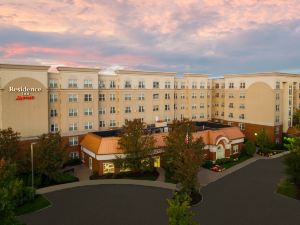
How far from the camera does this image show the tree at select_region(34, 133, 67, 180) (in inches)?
1342

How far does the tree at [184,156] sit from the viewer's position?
95.9ft

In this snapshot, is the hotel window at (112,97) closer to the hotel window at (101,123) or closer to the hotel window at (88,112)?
the hotel window at (101,123)

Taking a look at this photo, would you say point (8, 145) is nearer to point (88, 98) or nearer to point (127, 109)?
point (88, 98)

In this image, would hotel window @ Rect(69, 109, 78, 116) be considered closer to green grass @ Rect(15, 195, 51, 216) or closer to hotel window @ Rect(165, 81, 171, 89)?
green grass @ Rect(15, 195, 51, 216)

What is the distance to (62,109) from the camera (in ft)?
156

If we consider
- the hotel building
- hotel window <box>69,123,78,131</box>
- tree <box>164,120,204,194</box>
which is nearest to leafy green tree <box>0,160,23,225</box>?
tree <box>164,120,204,194</box>

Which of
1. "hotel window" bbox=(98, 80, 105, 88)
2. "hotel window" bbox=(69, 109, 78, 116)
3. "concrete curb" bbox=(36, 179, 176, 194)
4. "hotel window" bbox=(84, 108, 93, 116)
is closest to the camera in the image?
"concrete curb" bbox=(36, 179, 176, 194)

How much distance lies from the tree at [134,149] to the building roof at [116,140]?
1925 millimetres

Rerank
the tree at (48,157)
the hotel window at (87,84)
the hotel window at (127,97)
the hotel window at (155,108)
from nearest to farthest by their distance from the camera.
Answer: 1. the tree at (48,157)
2. the hotel window at (87,84)
3. the hotel window at (127,97)
4. the hotel window at (155,108)

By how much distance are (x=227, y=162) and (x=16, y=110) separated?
1488 inches

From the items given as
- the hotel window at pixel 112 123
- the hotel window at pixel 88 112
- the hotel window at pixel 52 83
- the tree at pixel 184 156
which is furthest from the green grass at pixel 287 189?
the hotel window at pixel 52 83

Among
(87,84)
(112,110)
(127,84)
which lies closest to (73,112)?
(87,84)

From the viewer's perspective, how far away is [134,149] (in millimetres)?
37969

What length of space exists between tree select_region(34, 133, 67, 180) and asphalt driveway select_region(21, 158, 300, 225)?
3.76m
